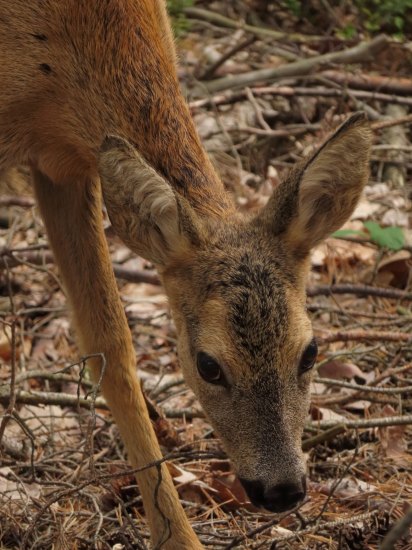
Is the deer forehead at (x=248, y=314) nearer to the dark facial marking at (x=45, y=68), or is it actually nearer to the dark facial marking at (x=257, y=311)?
the dark facial marking at (x=257, y=311)

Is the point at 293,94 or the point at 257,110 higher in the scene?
the point at 293,94

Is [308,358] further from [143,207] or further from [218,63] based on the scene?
[218,63]

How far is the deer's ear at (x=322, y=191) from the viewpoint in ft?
13.5

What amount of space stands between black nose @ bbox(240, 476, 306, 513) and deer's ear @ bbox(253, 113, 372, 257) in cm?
105

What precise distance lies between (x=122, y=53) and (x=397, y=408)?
2.55 meters

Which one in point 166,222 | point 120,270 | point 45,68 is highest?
point 45,68

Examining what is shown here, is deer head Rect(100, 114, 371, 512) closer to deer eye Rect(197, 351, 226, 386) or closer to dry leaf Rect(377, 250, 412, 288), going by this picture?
deer eye Rect(197, 351, 226, 386)

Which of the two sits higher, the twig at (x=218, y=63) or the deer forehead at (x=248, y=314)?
the deer forehead at (x=248, y=314)

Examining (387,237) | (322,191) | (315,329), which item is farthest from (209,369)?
(387,237)

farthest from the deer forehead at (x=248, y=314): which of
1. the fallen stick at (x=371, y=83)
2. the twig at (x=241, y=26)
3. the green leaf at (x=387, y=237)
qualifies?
the twig at (x=241, y=26)

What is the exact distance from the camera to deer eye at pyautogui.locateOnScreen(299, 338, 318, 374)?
4.02 m

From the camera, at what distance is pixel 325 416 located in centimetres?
557

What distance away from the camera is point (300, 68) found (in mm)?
Answer: 9078

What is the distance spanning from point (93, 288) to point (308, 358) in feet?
4.61
